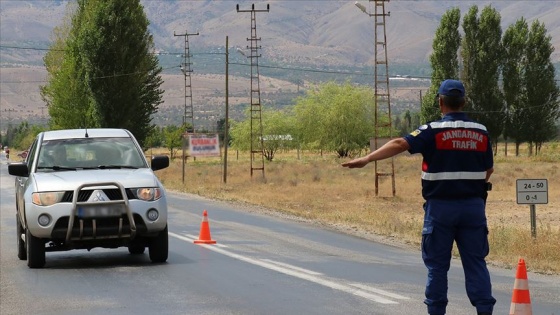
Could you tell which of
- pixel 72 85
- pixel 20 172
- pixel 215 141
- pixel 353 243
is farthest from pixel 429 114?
pixel 20 172

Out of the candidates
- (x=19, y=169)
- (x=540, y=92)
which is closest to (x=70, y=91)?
(x=540, y=92)

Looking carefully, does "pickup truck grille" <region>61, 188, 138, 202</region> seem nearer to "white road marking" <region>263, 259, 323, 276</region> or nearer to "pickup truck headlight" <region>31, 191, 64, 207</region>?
"pickup truck headlight" <region>31, 191, 64, 207</region>

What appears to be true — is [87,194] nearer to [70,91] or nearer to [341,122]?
[70,91]

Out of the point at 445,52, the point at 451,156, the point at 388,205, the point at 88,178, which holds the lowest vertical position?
the point at 388,205

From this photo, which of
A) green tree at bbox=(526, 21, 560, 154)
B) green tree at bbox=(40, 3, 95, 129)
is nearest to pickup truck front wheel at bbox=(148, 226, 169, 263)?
green tree at bbox=(40, 3, 95, 129)

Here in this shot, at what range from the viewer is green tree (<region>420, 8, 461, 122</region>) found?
9012cm

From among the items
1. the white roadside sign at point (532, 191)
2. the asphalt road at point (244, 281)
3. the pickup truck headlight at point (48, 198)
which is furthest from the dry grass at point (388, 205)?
the pickup truck headlight at point (48, 198)

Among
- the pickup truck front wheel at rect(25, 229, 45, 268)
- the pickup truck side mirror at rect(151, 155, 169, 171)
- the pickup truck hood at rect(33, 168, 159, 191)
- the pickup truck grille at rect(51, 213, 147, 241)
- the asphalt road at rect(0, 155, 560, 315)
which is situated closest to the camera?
the asphalt road at rect(0, 155, 560, 315)

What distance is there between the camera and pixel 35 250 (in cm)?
1605

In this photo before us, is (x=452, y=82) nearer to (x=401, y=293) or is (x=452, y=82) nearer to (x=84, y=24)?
(x=401, y=293)

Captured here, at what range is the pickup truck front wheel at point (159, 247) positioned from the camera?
53.3 feet

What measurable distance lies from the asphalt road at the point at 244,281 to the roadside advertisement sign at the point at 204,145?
33978 mm

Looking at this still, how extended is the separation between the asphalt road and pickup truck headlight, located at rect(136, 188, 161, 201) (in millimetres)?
972

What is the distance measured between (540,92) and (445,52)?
28.8ft
